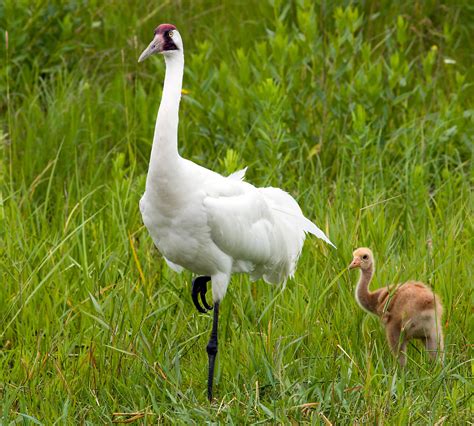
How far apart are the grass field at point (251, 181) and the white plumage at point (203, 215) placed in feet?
0.83

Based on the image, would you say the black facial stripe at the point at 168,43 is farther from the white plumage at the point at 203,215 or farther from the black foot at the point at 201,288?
the black foot at the point at 201,288

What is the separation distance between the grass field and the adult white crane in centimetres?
23

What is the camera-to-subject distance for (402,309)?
15.9 ft

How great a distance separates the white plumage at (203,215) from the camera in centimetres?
461

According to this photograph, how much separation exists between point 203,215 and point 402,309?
1028 millimetres

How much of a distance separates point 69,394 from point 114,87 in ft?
12.3

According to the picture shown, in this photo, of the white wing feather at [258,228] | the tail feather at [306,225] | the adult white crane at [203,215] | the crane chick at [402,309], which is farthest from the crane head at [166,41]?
the crane chick at [402,309]

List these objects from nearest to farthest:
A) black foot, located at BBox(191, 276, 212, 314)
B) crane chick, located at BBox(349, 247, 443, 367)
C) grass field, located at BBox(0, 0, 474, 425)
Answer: grass field, located at BBox(0, 0, 474, 425)
crane chick, located at BBox(349, 247, 443, 367)
black foot, located at BBox(191, 276, 212, 314)

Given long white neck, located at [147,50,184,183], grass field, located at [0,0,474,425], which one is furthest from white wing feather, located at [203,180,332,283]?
long white neck, located at [147,50,184,183]

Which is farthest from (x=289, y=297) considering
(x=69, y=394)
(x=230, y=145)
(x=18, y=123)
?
(x=18, y=123)

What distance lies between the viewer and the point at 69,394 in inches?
175

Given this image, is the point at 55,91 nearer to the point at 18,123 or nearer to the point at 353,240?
the point at 18,123

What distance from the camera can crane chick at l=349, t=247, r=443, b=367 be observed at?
4.80 m

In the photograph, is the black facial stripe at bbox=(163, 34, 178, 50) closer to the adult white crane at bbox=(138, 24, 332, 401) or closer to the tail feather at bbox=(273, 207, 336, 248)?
the adult white crane at bbox=(138, 24, 332, 401)
